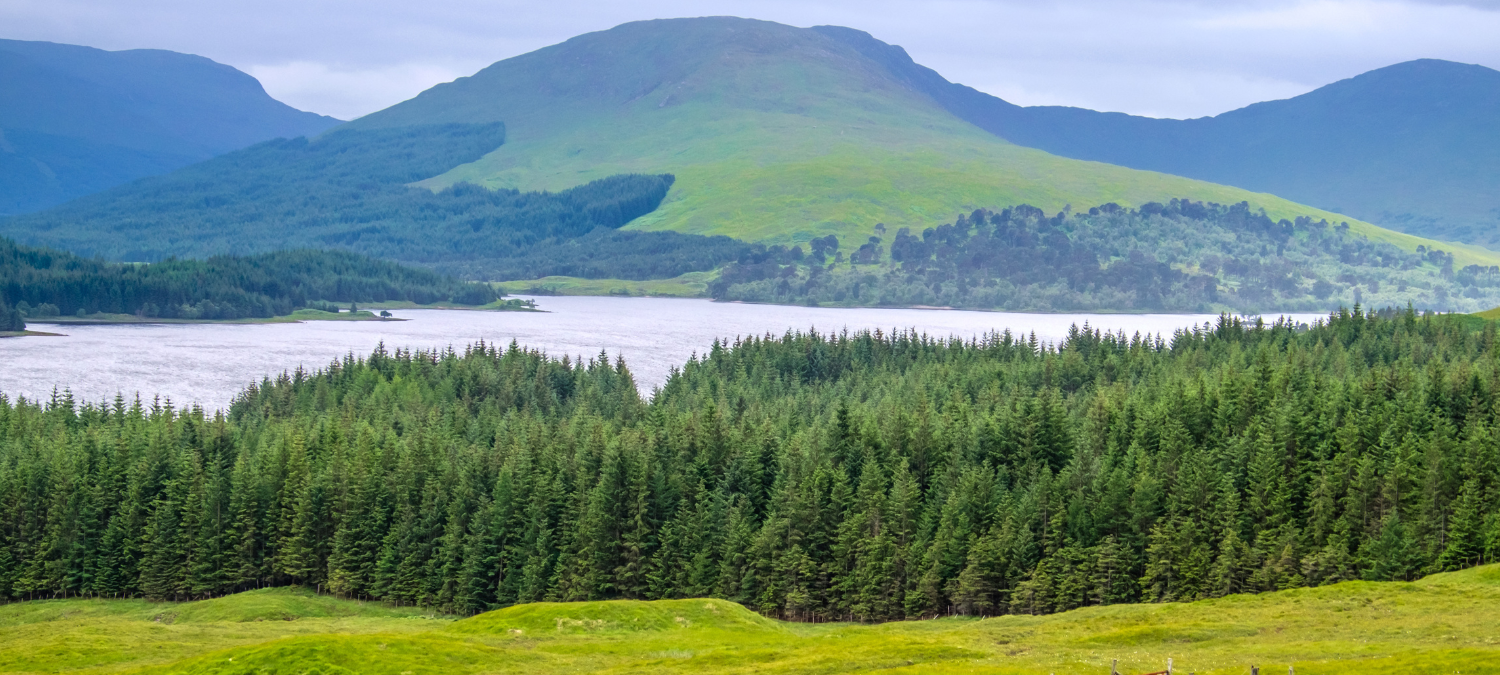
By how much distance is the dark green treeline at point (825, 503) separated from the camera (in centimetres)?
11312

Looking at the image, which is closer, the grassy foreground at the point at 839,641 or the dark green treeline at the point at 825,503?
the grassy foreground at the point at 839,641

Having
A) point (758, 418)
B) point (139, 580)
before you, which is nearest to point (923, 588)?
point (758, 418)

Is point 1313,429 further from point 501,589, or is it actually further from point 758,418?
point 501,589

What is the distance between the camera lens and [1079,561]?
382ft

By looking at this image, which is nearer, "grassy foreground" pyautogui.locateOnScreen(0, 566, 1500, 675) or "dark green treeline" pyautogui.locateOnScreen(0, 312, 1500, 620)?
"grassy foreground" pyautogui.locateOnScreen(0, 566, 1500, 675)

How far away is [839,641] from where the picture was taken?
90125 millimetres

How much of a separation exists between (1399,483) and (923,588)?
40.1 metres

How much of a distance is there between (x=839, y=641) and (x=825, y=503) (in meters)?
38.5

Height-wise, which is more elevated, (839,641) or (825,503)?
(825,503)

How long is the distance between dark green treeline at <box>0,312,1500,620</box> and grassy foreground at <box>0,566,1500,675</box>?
1395 centimetres

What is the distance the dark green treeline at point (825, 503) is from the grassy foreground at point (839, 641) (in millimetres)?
13949

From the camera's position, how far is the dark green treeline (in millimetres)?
113125

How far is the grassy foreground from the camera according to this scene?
237 ft

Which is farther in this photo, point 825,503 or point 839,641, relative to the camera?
point 825,503
